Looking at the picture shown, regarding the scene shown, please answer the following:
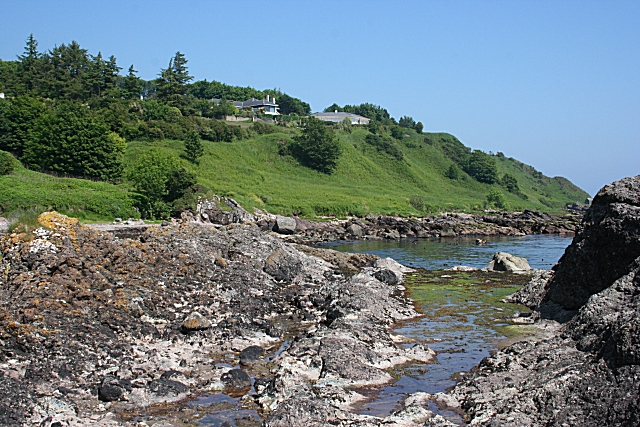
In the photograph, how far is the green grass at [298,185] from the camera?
4922 centimetres

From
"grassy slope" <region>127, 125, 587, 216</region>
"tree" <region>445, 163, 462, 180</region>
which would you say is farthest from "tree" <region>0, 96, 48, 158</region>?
"tree" <region>445, 163, 462, 180</region>

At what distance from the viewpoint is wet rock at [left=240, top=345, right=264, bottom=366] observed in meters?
14.6

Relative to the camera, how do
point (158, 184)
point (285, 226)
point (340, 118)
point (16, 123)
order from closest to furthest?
point (158, 184)
point (285, 226)
point (16, 123)
point (340, 118)

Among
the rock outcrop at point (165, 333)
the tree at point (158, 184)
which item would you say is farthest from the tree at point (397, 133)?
the rock outcrop at point (165, 333)

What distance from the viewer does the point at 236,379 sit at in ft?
42.9

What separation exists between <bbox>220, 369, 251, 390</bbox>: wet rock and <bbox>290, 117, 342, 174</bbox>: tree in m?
91.7

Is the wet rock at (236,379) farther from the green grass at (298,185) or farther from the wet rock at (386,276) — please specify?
the green grass at (298,185)

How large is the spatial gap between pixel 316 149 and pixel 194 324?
89.5 meters

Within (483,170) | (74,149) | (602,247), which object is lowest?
(602,247)

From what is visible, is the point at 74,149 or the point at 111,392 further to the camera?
the point at 74,149

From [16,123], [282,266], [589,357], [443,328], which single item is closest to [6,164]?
[16,123]

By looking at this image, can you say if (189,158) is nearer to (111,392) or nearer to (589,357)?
(111,392)

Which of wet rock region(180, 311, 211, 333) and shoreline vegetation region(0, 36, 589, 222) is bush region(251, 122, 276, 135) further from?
wet rock region(180, 311, 211, 333)

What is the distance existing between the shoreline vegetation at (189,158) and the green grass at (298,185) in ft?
0.73
